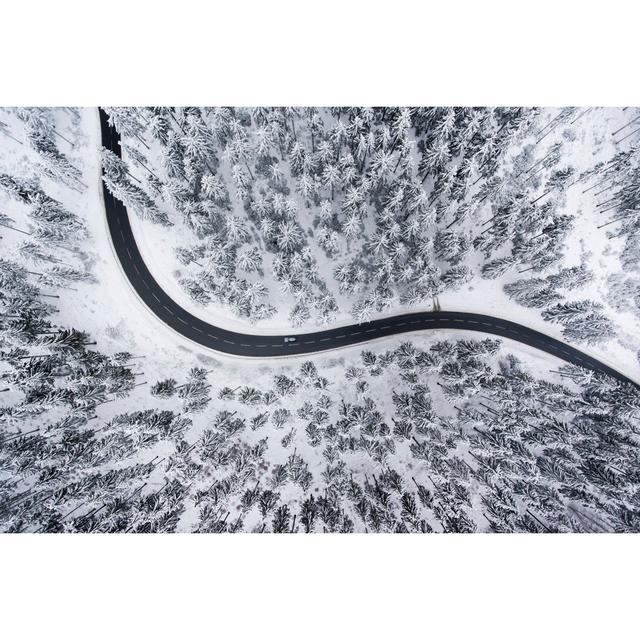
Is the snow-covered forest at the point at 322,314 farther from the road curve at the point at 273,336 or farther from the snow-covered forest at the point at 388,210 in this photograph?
the road curve at the point at 273,336

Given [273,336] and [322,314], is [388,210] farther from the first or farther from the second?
[273,336]

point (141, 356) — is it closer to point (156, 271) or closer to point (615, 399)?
point (156, 271)

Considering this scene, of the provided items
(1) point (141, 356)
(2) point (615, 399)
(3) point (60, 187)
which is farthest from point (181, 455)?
(2) point (615, 399)

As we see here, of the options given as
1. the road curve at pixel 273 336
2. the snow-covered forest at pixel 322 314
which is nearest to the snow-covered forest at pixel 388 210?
the snow-covered forest at pixel 322 314

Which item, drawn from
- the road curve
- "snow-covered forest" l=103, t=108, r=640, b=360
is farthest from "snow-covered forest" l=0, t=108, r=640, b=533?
the road curve

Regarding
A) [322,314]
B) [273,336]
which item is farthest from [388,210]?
[273,336]

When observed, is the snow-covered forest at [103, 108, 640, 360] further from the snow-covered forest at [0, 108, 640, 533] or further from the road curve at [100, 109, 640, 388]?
the road curve at [100, 109, 640, 388]
